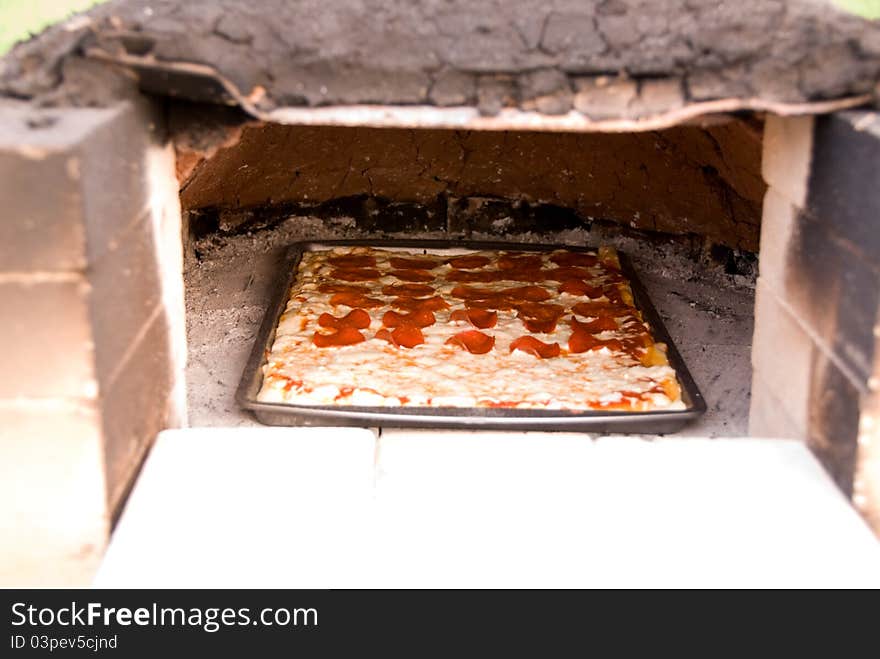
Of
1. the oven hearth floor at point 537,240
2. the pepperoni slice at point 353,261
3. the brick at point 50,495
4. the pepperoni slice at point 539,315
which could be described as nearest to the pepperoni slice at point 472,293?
the pepperoni slice at point 539,315

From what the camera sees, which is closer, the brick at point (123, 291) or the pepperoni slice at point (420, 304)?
the brick at point (123, 291)

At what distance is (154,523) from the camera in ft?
5.54

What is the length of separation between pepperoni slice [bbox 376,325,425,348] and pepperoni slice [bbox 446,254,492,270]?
23.1 inches

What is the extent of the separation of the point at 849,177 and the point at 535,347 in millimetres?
1124

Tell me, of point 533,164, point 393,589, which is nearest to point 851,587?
point 393,589

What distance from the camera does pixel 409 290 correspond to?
3.16m

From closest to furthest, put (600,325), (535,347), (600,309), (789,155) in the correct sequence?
1. (789,155)
2. (535,347)
3. (600,325)
4. (600,309)

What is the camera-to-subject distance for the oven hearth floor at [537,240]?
2654 millimetres

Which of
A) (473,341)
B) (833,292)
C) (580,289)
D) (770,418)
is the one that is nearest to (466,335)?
(473,341)

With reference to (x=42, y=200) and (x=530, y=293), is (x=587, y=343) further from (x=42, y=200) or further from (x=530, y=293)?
(x=42, y=200)

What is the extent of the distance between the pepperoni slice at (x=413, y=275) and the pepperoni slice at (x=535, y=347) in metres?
0.61

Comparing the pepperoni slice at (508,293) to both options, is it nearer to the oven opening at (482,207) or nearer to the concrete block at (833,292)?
the oven opening at (482,207)

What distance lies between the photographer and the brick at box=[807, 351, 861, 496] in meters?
1.72

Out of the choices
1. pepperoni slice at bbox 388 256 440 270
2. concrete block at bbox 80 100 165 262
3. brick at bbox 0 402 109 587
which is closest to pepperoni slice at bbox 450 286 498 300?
pepperoni slice at bbox 388 256 440 270
